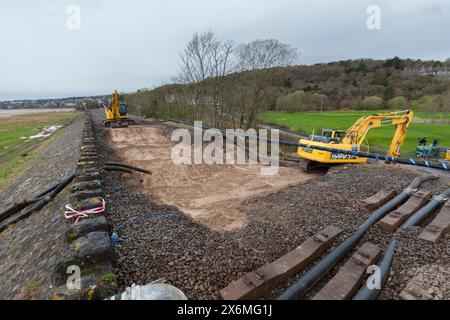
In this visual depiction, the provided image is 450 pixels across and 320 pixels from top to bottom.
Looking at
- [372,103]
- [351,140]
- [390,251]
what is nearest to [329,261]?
[390,251]

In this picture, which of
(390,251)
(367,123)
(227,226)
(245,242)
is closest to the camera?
(390,251)

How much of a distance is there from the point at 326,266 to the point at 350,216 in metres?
2.07

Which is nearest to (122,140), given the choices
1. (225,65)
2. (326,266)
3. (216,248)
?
(225,65)

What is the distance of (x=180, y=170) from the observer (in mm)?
11016

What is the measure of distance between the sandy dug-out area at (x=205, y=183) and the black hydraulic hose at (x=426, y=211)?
10.3ft

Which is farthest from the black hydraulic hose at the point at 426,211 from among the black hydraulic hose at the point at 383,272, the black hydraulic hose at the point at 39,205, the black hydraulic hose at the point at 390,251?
the black hydraulic hose at the point at 39,205

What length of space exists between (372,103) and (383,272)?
252 ft

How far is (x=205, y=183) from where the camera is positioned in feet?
32.0

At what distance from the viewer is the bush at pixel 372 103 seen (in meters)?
65.2

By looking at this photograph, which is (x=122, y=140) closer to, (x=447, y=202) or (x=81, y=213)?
(x=81, y=213)

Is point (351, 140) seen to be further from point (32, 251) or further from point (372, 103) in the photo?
point (372, 103)

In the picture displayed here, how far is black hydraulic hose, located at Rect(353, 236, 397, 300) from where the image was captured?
266 cm
